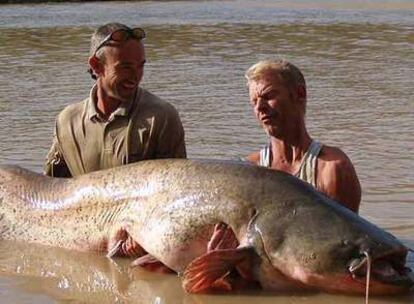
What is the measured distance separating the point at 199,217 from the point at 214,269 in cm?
33

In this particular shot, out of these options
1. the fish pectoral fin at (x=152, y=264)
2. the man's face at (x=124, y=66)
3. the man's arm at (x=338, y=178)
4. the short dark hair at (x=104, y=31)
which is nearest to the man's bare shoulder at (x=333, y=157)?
the man's arm at (x=338, y=178)

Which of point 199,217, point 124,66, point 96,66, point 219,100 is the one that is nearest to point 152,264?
point 199,217

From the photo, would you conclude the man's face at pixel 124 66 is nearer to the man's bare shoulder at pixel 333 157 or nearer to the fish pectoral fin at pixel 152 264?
the fish pectoral fin at pixel 152 264

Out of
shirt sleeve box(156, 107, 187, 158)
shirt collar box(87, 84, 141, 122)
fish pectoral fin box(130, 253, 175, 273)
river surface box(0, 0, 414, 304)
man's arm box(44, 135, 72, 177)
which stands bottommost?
river surface box(0, 0, 414, 304)

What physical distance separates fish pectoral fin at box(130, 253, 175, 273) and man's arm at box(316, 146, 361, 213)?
889 millimetres

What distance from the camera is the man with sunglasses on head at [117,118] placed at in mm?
5824

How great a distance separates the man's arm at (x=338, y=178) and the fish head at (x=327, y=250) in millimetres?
292

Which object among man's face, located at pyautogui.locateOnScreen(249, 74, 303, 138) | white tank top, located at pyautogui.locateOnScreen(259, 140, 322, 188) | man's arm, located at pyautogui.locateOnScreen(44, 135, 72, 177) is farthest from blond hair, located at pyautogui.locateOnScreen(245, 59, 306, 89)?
man's arm, located at pyautogui.locateOnScreen(44, 135, 72, 177)

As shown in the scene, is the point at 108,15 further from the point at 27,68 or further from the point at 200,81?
the point at 200,81

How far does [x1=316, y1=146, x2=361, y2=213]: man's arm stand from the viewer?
5.13 m

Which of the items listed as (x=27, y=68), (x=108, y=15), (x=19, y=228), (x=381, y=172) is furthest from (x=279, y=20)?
(x=19, y=228)

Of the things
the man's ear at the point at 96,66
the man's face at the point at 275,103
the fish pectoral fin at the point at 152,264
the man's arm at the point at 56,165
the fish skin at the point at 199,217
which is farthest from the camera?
the man's arm at the point at 56,165

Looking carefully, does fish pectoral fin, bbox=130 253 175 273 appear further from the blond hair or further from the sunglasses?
the sunglasses

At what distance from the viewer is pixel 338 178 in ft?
16.9
